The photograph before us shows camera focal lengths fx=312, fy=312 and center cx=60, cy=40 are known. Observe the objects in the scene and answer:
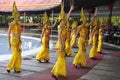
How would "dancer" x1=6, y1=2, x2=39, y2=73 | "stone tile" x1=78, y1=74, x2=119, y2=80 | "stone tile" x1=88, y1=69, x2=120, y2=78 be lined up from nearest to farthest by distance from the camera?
"stone tile" x1=78, y1=74, x2=119, y2=80
"dancer" x1=6, y1=2, x2=39, y2=73
"stone tile" x1=88, y1=69, x2=120, y2=78

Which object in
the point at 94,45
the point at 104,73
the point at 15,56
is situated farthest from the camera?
the point at 94,45

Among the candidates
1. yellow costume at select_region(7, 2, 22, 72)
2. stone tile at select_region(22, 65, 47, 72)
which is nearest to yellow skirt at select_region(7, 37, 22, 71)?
yellow costume at select_region(7, 2, 22, 72)

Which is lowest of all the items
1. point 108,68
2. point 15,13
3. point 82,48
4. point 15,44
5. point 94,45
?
point 108,68

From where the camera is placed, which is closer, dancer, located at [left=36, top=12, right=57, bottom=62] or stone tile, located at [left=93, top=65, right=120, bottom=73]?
stone tile, located at [left=93, top=65, right=120, bottom=73]

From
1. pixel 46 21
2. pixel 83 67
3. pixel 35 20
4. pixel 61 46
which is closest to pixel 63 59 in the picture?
pixel 61 46

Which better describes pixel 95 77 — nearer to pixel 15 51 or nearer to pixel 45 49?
pixel 15 51

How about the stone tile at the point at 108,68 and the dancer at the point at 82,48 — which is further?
the dancer at the point at 82,48

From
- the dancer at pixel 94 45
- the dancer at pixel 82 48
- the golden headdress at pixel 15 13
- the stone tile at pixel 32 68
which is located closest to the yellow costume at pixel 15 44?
the golden headdress at pixel 15 13

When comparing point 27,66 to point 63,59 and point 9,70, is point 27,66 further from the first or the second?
point 63,59

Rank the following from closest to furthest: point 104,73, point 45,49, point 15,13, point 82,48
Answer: point 15,13 → point 104,73 → point 82,48 → point 45,49

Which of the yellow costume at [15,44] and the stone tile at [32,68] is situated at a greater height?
the yellow costume at [15,44]

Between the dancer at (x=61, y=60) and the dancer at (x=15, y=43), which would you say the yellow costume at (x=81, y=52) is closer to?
the dancer at (x=61, y=60)

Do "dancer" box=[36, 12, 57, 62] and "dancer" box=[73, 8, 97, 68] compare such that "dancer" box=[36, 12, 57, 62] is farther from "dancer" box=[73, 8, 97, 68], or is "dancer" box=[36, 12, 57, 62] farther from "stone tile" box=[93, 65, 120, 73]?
"stone tile" box=[93, 65, 120, 73]

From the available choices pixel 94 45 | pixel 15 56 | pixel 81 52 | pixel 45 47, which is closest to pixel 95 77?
pixel 81 52
